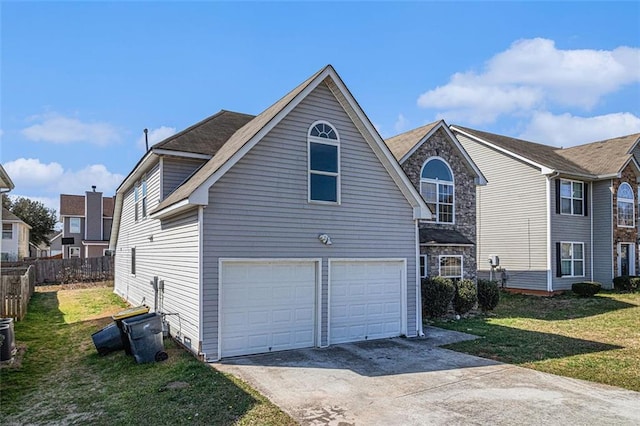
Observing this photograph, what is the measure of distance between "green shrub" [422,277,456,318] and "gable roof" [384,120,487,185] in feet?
14.7

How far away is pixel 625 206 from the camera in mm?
22922

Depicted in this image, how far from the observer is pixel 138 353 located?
29.0 feet

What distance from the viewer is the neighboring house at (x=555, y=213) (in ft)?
68.8

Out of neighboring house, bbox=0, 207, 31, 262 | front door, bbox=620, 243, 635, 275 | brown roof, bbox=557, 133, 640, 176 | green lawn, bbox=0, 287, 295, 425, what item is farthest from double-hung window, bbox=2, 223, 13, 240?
front door, bbox=620, 243, 635, 275

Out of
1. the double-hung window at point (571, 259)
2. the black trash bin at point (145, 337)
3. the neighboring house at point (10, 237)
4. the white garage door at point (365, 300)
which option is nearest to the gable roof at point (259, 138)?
the white garage door at point (365, 300)

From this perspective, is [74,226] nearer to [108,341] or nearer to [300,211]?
[108,341]

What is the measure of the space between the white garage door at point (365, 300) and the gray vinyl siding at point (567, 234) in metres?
A: 12.4

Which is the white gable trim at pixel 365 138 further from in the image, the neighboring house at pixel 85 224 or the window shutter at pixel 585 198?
the neighboring house at pixel 85 224

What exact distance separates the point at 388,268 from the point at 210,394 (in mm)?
6192

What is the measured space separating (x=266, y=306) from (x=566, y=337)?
8.34m

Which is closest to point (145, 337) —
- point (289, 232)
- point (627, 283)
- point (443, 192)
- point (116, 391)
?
point (116, 391)

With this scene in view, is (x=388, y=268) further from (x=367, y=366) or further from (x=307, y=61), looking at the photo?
(x=307, y=61)

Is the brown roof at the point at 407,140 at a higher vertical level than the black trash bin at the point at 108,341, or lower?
higher

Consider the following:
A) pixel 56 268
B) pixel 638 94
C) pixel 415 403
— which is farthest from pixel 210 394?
pixel 56 268
